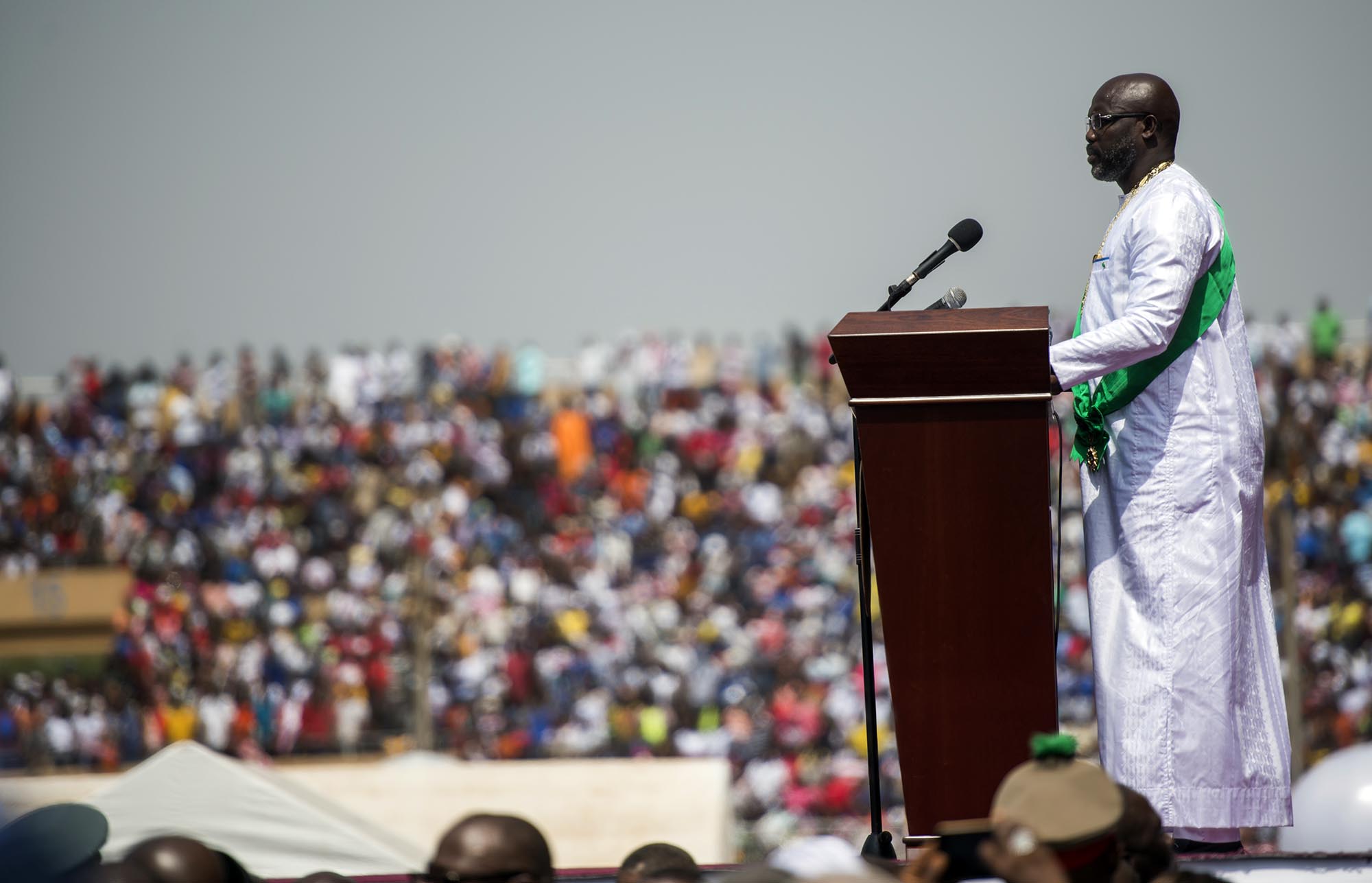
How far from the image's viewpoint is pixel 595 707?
613 inches

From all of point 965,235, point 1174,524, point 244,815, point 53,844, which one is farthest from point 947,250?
point 244,815

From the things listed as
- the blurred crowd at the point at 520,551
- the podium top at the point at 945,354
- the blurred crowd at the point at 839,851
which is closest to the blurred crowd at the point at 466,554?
the blurred crowd at the point at 520,551

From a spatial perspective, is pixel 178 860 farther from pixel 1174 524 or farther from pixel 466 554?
pixel 466 554

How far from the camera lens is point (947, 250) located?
3.62m

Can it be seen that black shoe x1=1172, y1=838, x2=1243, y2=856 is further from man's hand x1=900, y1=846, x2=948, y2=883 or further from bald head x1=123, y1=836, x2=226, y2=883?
bald head x1=123, y1=836, x2=226, y2=883

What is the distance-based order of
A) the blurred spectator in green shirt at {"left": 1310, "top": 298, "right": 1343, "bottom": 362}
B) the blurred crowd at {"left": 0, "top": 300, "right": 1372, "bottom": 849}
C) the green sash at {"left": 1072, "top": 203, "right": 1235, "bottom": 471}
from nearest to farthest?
the green sash at {"left": 1072, "top": 203, "right": 1235, "bottom": 471} → the blurred crowd at {"left": 0, "top": 300, "right": 1372, "bottom": 849} → the blurred spectator in green shirt at {"left": 1310, "top": 298, "right": 1343, "bottom": 362}

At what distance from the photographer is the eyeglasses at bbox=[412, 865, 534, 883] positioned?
2.56 meters

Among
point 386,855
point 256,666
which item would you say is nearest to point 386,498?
point 256,666

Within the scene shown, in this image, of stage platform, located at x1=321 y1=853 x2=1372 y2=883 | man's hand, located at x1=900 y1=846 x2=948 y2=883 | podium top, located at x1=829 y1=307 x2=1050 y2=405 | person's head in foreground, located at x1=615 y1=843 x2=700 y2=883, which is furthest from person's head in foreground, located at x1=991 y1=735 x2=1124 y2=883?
podium top, located at x1=829 y1=307 x2=1050 y2=405

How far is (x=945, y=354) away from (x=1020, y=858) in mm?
1374

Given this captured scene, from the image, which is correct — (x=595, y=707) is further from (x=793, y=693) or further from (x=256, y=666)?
(x=256, y=666)

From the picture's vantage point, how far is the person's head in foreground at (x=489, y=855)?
8.43 feet

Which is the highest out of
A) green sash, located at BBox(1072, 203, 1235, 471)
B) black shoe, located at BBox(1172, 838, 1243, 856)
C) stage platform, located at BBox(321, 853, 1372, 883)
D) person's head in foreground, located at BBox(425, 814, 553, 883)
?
green sash, located at BBox(1072, 203, 1235, 471)

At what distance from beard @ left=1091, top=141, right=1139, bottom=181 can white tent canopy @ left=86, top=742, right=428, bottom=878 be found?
4.99m
